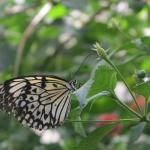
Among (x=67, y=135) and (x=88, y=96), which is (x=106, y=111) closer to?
(x=67, y=135)

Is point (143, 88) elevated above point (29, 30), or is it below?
below

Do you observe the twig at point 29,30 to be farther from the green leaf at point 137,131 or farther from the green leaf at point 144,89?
the green leaf at point 144,89

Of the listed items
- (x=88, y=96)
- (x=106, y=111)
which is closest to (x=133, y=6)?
(x=106, y=111)

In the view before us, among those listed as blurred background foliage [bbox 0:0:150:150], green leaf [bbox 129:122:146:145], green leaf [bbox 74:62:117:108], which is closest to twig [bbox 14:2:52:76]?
blurred background foliage [bbox 0:0:150:150]

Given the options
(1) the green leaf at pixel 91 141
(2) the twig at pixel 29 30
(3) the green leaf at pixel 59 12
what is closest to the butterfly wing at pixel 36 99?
(1) the green leaf at pixel 91 141

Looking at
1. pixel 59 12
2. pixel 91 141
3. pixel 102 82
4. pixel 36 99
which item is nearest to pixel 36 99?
pixel 36 99

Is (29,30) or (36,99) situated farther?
(29,30)

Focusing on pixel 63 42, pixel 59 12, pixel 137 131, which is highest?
pixel 59 12

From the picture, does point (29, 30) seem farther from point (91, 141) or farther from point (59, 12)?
point (91, 141)
